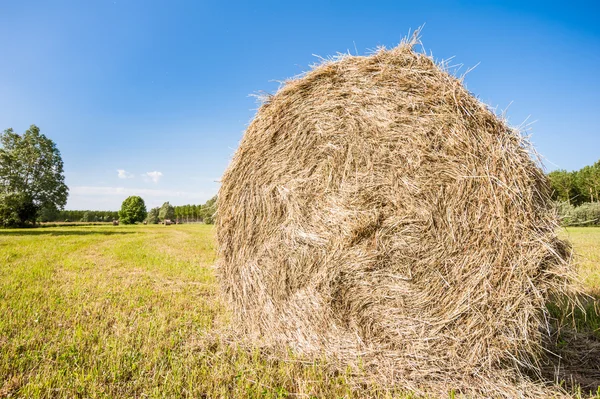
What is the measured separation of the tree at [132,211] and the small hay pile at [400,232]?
229 ft

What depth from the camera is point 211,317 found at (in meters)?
4.14

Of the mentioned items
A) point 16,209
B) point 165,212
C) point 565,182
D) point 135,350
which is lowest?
point 135,350

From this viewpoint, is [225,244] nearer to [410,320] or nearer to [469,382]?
[410,320]

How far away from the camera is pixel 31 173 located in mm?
26531

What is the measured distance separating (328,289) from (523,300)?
5.13ft

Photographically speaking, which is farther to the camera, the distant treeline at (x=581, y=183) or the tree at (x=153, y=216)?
the tree at (x=153, y=216)

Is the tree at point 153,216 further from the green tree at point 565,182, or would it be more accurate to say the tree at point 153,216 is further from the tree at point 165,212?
the green tree at point 565,182

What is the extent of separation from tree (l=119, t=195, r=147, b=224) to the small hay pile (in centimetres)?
6991

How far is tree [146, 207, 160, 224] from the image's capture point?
7100 centimetres

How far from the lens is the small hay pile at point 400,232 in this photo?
258 cm

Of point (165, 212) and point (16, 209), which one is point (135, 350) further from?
point (165, 212)

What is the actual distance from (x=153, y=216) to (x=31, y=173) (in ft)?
153

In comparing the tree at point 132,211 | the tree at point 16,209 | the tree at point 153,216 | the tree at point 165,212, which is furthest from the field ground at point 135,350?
the tree at point 165,212

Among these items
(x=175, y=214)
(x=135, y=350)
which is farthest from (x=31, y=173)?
(x=175, y=214)
